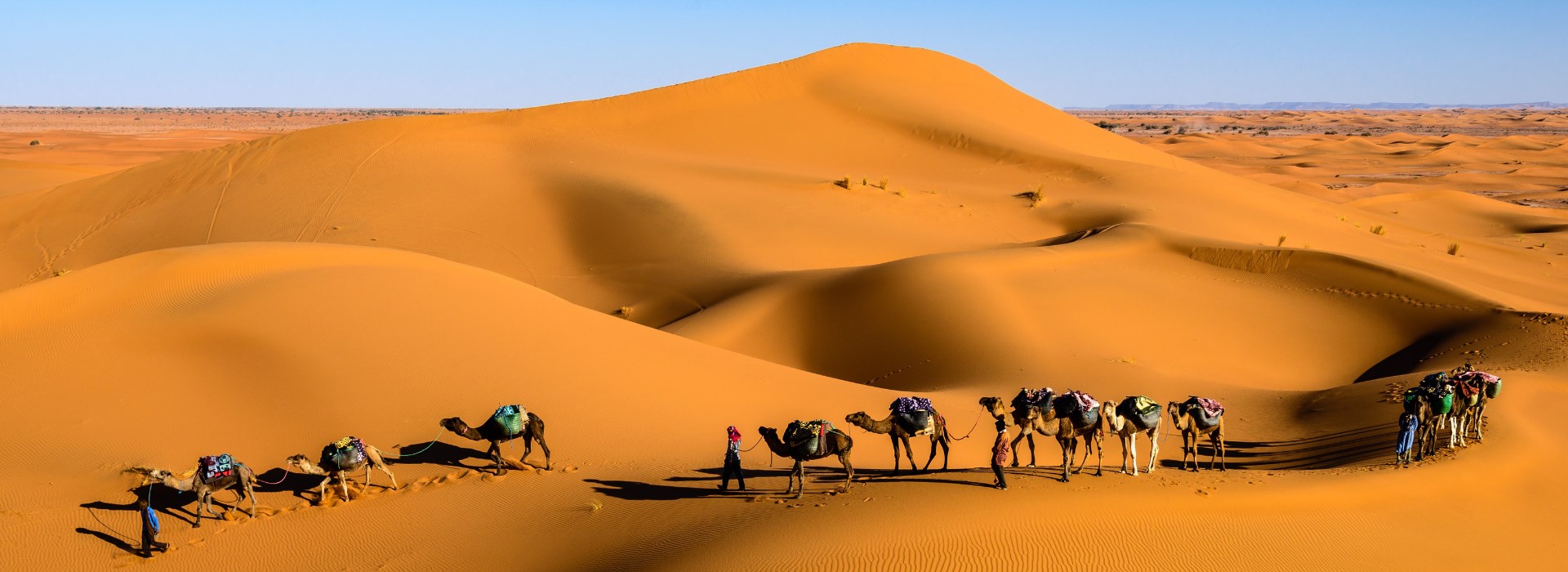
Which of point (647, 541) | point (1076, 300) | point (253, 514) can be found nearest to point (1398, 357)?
point (1076, 300)

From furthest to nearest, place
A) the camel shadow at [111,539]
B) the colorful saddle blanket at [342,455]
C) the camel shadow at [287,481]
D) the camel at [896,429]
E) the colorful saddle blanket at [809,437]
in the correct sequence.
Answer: the camel shadow at [287,481]
the camel at [896,429]
the colorful saddle blanket at [342,455]
the camel shadow at [111,539]
the colorful saddle blanket at [809,437]

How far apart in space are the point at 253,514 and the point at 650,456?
14.5ft

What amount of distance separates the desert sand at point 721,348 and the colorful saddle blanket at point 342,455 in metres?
0.55

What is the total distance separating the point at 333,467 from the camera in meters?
11.7

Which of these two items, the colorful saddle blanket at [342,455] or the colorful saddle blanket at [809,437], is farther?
the colorful saddle blanket at [342,455]

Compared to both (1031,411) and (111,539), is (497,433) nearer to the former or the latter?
(111,539)

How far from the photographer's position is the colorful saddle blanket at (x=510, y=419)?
12.3m

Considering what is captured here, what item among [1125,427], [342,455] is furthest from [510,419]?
[1125,427]

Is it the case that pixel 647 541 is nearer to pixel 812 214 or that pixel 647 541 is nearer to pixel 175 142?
pixel 812 214

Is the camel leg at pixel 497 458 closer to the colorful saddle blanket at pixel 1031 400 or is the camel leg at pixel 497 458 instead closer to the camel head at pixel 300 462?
the camel head at pixel 300 462

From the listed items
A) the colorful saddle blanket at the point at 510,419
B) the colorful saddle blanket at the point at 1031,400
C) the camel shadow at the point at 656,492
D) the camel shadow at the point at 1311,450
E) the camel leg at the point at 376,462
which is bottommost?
the camel shadow at the point at 1311,450

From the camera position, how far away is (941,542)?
31.9 ft

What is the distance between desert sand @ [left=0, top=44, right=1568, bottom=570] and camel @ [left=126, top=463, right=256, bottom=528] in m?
0.28

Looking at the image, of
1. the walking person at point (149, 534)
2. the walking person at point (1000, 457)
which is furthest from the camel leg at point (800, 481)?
the walking person at point (149, 534)
